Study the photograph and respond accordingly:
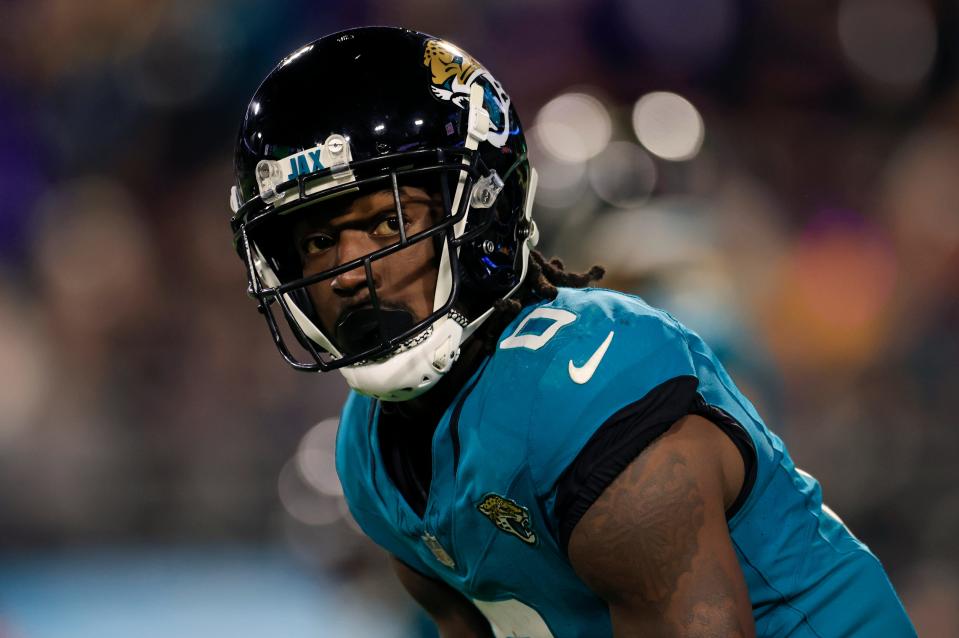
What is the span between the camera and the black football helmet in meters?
1.51

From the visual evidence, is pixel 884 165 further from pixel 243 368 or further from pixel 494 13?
pixel 243 368

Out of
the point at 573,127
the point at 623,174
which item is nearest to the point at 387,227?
the point at 623,174

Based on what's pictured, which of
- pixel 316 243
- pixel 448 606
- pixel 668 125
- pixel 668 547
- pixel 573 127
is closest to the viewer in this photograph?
pixel 668 547

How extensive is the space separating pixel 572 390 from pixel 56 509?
3569mm

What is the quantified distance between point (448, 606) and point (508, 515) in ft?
2.02

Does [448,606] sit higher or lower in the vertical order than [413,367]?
lower

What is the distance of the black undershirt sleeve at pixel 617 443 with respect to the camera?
1266 mm

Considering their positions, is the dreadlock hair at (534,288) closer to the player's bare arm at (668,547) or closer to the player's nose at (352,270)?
the player's nose at (352,270)

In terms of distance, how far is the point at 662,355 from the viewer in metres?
1.36

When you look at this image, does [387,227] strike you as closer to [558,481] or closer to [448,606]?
[558,481]

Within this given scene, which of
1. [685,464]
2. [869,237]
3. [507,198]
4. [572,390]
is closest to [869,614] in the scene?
[685,464]

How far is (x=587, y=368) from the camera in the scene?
4.42ft

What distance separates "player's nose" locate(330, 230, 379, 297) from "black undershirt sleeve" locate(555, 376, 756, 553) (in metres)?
0.43

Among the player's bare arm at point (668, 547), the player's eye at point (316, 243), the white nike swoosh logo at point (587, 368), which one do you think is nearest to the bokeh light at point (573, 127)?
the player's eye at point (316, 243)
